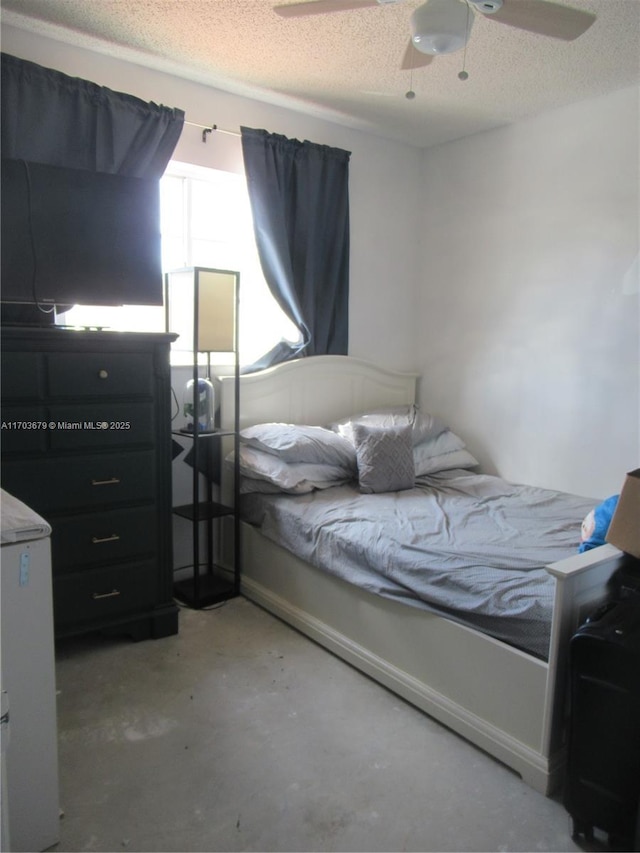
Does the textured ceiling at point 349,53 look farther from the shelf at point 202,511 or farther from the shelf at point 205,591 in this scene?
the shelf at point 205,591

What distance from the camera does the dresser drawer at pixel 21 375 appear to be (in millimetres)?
2094

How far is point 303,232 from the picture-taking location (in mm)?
3312

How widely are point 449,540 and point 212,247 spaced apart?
6.52 feet

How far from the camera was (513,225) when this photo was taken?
3355mm

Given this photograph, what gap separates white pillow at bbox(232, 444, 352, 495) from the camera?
2773 mm

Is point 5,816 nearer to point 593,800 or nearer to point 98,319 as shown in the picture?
point 593,800

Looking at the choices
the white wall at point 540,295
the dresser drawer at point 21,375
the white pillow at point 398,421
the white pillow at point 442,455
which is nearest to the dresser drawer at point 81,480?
the dresser drawer at point 21,375

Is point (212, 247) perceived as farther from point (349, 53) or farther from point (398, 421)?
point (398, 421)

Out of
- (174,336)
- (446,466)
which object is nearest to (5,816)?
(174,336)

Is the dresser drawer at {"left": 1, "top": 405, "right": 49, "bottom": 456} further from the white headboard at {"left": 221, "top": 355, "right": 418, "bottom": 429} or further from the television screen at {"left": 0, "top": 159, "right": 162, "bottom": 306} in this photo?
the white headboard at {"left": 221, "top": 355, "right": 418, "bottom": 429}

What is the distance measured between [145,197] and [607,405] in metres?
2.35

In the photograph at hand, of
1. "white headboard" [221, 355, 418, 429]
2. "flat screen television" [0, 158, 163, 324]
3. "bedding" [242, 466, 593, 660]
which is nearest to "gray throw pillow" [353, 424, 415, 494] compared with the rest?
"bedding" [242, 466, 593, 660]

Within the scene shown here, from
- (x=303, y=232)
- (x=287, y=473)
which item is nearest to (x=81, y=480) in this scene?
(x=287, y=473)

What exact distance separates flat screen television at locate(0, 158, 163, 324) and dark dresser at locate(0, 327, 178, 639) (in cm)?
27
